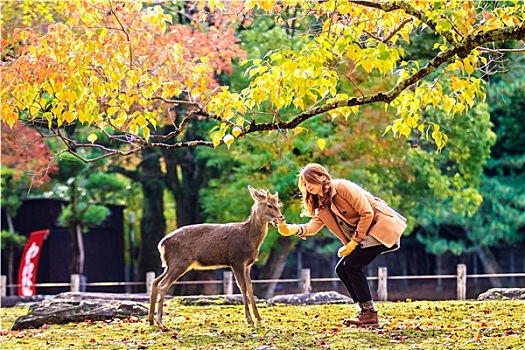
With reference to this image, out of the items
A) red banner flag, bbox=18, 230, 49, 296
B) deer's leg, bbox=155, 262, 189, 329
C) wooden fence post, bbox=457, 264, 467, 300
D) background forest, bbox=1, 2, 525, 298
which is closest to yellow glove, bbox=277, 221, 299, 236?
deer's leg, bbox=155, 262, 189, 329

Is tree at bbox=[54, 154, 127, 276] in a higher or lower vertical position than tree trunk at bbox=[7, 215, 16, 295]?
higher

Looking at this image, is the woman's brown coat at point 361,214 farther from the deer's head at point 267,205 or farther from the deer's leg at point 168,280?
the deer's leg at point 168,280

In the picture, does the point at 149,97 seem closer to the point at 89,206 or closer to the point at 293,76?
the point at 293,76

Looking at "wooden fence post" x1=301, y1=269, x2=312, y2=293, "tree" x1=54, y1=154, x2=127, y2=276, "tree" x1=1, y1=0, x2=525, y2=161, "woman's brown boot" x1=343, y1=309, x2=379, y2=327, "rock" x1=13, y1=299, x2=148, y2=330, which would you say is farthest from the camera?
"tree" x1=54, y1=154, x2=127, y2=276

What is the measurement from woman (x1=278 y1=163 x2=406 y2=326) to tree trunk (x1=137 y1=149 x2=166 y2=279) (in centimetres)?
1663

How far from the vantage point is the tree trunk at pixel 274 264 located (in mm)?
24781

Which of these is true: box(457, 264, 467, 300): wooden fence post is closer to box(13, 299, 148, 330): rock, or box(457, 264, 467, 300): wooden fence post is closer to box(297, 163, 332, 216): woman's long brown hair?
box(13, 299, 148, 330): rock

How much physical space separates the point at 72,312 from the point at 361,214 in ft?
15.6

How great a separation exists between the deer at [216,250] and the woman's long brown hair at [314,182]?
1.22m

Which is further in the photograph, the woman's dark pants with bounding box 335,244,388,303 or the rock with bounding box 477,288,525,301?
the rock with bounding box 477,288,525,301

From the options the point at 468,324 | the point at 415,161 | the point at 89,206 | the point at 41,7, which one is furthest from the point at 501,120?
the point at 468,324

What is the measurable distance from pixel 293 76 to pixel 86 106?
7.34 ft

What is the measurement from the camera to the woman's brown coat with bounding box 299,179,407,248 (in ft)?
31.1

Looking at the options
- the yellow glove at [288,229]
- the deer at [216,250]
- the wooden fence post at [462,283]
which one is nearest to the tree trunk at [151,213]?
the wooden fence post at [462,283]
